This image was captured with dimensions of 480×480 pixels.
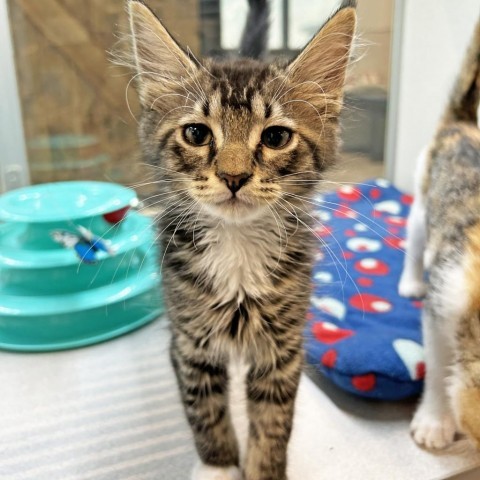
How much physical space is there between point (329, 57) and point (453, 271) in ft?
1.58

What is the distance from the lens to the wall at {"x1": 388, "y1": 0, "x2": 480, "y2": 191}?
79.1 inches

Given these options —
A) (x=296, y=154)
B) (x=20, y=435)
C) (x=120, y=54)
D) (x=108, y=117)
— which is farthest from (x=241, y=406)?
(x=108, y=117)

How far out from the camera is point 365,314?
1.45 m

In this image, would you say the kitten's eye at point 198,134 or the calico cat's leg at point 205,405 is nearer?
the kitten's eye at point 198,134

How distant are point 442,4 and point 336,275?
1.18 m

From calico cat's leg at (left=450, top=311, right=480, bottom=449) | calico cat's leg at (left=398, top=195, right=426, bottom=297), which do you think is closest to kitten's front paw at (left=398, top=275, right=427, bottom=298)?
calico cat's leg at (left=398, top=195, right=426, bottom=297)

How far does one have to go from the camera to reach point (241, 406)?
1.27 metres

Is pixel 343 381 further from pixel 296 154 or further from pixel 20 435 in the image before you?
pixel 20 435

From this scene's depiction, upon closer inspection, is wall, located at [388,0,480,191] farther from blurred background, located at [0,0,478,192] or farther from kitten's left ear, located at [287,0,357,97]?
kitten's left ear, located at [287,0,357,97]

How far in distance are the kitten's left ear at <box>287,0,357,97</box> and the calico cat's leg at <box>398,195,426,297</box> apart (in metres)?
0.71

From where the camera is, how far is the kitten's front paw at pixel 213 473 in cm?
101

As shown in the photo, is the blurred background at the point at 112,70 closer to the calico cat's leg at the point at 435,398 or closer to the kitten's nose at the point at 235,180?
the calico cat's leg at the point at 435,398

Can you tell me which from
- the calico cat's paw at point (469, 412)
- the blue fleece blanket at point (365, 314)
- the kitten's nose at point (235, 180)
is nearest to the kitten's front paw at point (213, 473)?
the blue fleece blanket at point (365, 314)

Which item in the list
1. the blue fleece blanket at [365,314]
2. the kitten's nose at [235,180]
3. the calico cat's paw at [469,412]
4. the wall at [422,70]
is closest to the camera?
the kitten's nose at [235,180]
